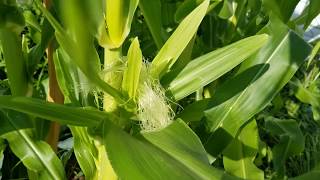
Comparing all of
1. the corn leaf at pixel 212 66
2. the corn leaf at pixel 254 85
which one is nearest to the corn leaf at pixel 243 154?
the corn leaf at pixel 254 85

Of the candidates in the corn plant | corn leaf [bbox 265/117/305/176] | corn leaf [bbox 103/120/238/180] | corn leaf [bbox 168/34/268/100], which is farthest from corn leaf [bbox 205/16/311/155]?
corn leaf [bbox 265/117/305/176]

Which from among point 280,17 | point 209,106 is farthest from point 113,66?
point 280,17

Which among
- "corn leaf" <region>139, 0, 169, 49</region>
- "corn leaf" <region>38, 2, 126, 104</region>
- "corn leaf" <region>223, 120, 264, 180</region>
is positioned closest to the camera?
"corn leaf" <region>38, 2, 126, 104</region>

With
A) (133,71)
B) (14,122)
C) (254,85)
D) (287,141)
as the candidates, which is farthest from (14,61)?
(287,141)

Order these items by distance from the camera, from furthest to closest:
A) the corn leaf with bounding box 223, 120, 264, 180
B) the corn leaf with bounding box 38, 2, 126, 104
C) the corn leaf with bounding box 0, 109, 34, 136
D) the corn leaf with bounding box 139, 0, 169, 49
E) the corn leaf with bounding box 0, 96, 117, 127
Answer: the corn leaf with bounding box 223, 120, 264, 180
the corn leaf with bounding box 0, 109, 34, 136
the corn leaf with bounding box 139, 0, 169, 49
the corn leaf with bounding box 0, 96, 117, 127
the corn leaf with bounding box 38, 2, 126, 104

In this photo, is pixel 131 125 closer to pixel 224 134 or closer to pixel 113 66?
pixel 113 66

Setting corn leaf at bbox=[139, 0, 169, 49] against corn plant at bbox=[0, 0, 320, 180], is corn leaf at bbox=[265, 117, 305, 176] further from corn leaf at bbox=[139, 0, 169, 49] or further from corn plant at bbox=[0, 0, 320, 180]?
corn leaf at bbox=[139, 0, 169, 49]

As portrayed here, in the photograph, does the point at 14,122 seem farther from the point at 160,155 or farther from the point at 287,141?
the point at 287,141
